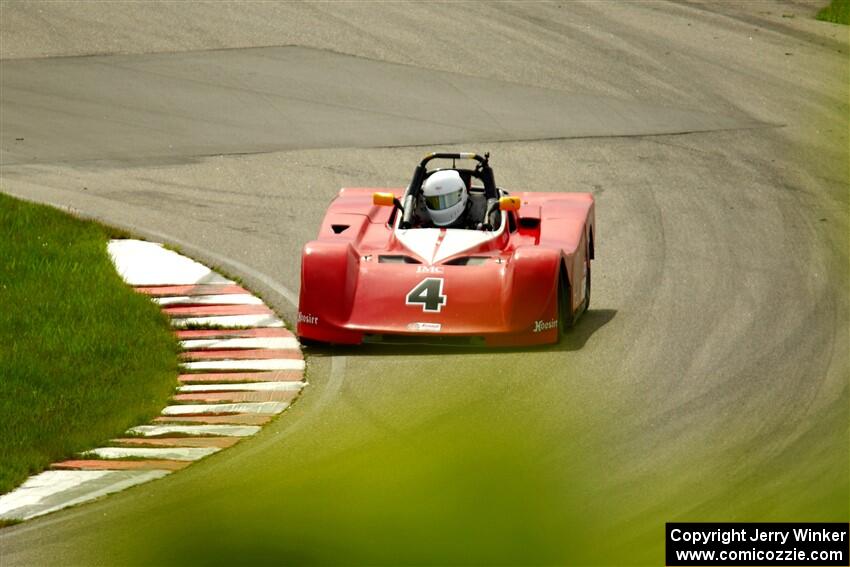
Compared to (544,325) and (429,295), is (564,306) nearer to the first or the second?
(544,325)

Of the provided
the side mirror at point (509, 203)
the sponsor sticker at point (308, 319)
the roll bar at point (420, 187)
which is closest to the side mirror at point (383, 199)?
the roll bar at point (420, 187)

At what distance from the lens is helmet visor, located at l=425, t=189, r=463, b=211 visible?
511 inches

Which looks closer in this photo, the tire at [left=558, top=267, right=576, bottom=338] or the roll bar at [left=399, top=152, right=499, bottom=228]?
the tire at [left=558, top=267, right=576, bottom=338]

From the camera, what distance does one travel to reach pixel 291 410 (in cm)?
1089

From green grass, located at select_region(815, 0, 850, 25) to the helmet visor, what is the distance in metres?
14.1

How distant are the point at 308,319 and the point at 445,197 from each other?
1.69 meters

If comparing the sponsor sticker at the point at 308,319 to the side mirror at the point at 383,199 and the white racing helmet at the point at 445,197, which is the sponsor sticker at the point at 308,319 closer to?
the side mirror at the point at 383,199

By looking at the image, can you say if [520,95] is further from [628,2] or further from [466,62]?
[628,2]

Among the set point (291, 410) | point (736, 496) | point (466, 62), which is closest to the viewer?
point (736, 496)

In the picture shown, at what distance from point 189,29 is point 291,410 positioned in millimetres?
14065

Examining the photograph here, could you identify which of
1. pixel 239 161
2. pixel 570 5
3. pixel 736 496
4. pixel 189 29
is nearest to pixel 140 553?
pixel 736 496

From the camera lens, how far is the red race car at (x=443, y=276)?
11906mm

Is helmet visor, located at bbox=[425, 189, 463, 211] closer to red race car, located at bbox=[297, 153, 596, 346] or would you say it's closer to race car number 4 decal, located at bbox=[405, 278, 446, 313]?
red race car, located at bbox=[297, 153, 596, 346]

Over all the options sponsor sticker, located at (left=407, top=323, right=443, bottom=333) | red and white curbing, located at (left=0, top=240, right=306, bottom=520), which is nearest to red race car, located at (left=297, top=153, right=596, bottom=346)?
sponsor sticker, located at (left=407, top=323, right=443, bottom=333)
